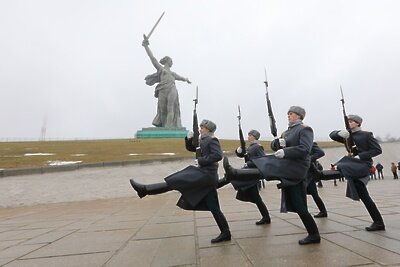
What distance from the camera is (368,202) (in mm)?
5387

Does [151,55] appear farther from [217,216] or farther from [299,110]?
[217,216]

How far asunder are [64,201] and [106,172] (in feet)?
12.6

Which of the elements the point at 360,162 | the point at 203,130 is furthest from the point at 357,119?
the point at 203,130

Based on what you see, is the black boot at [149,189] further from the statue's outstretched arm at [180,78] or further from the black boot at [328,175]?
the statue's outstretched arm at [180,78]

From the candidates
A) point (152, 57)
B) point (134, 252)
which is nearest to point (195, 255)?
point (134, 252)

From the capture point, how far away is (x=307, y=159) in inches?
193

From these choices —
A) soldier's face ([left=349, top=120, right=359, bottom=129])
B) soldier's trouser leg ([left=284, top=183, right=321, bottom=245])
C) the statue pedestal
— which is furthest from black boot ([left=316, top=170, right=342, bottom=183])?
the statue pedestal

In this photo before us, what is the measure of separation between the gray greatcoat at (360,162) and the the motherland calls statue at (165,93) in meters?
46.2

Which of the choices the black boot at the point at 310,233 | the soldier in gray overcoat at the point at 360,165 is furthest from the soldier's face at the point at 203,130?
the soldier in gray overcoat at the point at 360,165

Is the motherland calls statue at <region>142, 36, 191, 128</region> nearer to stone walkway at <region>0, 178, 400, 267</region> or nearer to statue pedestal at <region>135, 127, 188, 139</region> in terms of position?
statue pedestal at <region>135, 127, 188, 139</region>

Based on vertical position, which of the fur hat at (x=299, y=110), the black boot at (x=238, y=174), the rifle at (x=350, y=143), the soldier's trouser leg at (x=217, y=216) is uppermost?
the fur hat at (x=299, y=110)

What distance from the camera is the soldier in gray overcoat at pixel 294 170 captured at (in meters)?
4.65

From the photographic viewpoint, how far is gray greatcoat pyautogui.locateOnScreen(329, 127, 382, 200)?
5500 mm

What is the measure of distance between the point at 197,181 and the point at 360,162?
3019 millimetres
